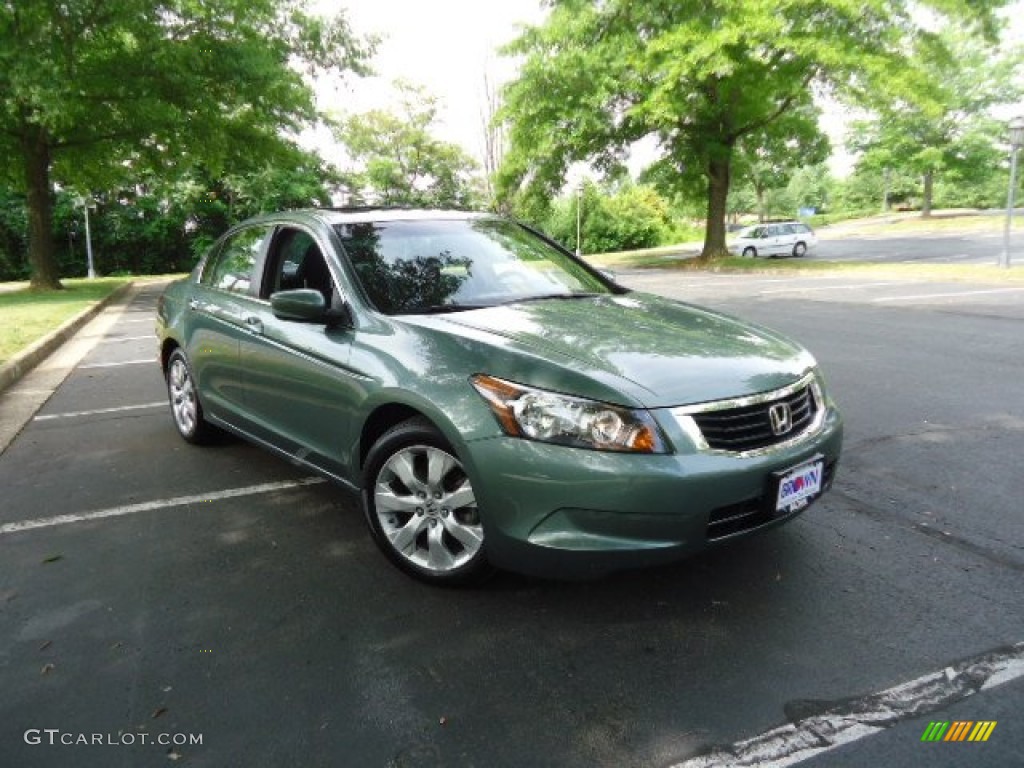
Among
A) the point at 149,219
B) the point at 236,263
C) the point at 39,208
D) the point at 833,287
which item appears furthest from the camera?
the point at 149,219

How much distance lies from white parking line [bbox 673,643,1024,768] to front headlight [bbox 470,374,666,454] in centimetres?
92

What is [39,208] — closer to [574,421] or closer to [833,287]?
[833,287]

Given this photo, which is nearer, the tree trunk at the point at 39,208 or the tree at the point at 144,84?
the tree at the point at 144,84

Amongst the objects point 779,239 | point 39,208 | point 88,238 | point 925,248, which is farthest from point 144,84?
point 925,248

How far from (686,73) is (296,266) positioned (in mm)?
21495

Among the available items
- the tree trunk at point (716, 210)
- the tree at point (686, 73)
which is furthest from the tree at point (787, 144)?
the tree trunk at point (716, 210)

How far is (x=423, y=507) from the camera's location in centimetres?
305

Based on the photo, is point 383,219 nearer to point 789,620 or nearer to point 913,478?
point 789,620

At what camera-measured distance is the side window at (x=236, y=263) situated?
14.5ft

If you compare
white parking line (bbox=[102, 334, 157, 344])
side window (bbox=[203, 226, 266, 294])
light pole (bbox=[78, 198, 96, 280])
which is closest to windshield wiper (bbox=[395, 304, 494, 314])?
side window (bbox=[203, 226, 266, 294])

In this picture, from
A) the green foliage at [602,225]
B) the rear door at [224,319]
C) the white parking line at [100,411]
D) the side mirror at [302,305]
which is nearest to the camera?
the side mirror at [302,305]

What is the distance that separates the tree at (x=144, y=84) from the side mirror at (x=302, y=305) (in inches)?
566

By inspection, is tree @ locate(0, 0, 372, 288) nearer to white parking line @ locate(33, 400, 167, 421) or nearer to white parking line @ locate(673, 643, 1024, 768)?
white parking line @ locate(33, 400, 167, 421)

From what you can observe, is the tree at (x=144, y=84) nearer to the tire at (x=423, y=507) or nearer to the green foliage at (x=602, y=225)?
the tire at (x=423, y=507)
